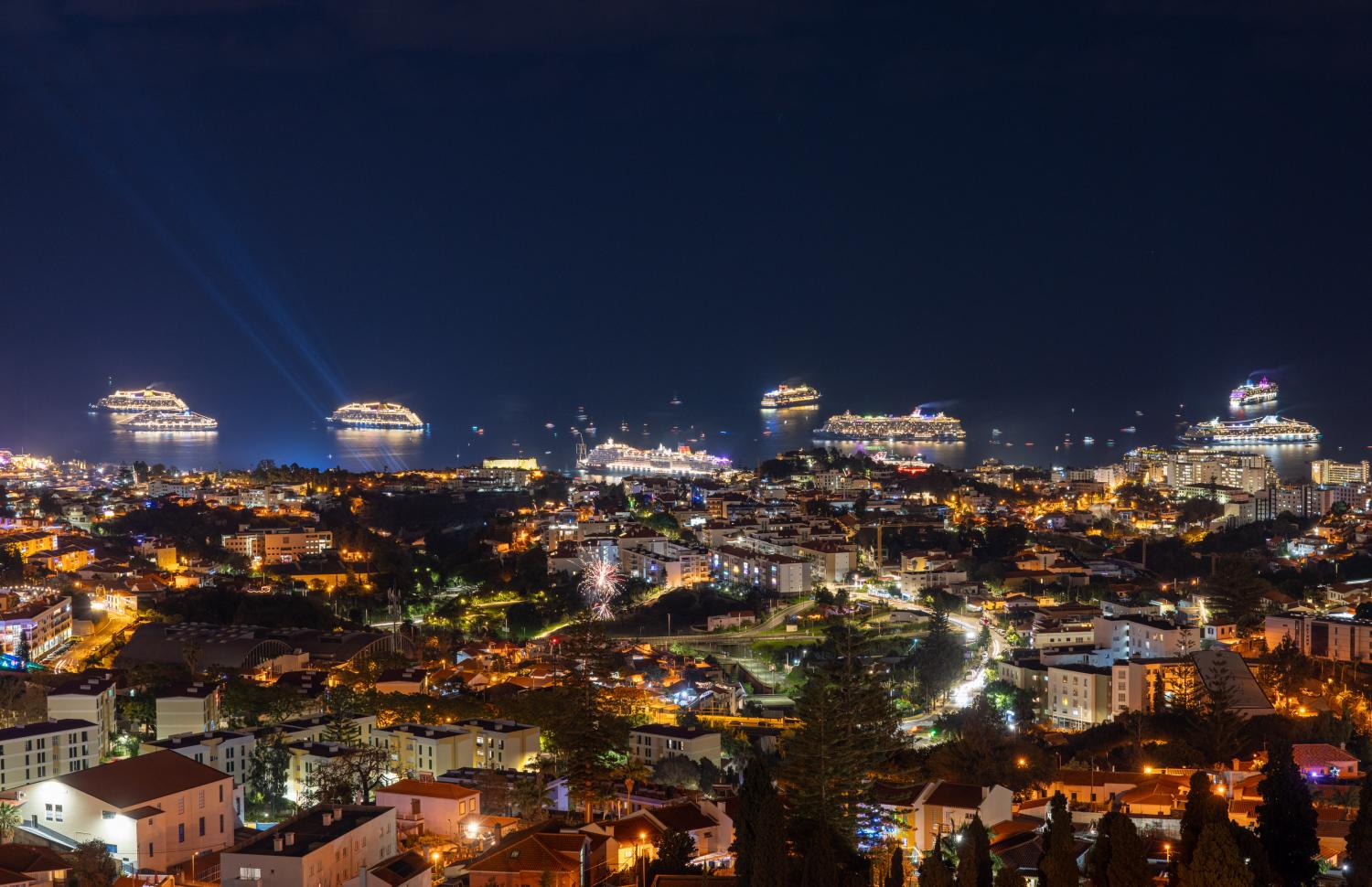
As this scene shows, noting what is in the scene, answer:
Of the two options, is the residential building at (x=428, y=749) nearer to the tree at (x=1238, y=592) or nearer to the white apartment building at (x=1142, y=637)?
the white apartment building at (x=1142, y=637)

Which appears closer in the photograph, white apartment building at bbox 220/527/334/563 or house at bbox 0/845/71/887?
house at bbox 0/845/71/887

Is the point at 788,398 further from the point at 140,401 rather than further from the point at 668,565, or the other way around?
the point at 668,565

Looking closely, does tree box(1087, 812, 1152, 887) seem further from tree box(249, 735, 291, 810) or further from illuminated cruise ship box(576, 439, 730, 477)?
illuminated cruise ship box(576, 439, 730, 477)

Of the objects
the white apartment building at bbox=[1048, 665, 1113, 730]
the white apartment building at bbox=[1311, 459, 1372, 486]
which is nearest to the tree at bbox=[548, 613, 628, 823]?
the white apartment building at bbox=[1048, 665, 1113, 730]

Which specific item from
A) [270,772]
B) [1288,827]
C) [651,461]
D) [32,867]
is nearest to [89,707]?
[270,772]

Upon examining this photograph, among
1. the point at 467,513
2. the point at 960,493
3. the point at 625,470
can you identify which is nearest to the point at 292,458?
the point at 625,470

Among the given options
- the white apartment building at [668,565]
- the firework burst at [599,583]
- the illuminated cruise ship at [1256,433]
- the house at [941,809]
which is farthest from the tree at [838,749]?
the illuminated cruise ship at [1256,433]

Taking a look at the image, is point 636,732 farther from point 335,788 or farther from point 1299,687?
point 1299,687
